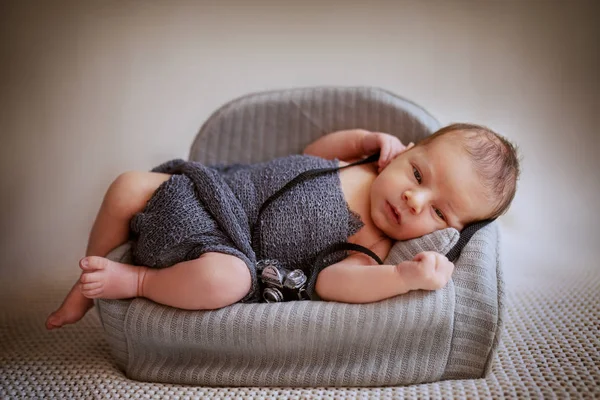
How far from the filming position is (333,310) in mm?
903

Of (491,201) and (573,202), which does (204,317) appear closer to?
(491,201)

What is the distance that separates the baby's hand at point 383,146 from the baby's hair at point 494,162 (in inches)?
5.9

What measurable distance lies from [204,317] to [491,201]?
594 millimetres

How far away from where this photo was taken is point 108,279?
954 mm

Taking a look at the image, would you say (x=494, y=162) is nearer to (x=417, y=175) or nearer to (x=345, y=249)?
(x=417, y=175)

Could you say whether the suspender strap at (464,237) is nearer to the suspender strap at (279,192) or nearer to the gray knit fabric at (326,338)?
the gray knit fabric at (326,338)

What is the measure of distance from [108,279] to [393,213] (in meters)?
0.55

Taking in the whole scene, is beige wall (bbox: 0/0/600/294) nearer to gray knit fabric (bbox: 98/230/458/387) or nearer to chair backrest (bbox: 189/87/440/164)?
chair backrest (bbox: 189/87/440/164)

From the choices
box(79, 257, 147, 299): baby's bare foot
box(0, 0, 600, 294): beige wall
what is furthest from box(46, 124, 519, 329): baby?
box(0, 0, 600, 294): beige wall

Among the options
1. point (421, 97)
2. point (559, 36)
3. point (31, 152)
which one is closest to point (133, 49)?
point (31, 152)

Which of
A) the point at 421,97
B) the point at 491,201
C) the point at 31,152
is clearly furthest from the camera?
the point at 421,97

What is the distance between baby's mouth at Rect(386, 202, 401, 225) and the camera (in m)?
1.08

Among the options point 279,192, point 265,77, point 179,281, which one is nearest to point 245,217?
point 279,192

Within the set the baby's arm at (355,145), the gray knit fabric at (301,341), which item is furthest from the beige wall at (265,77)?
the gray knit fabric at (301,341)
